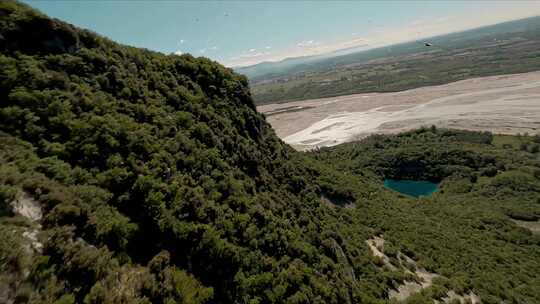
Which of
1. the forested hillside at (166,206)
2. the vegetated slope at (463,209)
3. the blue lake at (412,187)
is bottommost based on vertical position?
the blue lake at (412,187)

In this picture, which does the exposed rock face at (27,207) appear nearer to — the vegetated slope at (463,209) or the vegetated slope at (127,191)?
the vegetated slope at (127,191)

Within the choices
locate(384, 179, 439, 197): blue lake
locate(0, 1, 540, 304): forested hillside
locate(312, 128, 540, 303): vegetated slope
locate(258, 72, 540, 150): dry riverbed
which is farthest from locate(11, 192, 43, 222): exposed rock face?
locate(258, 72, 540, 150): dry riverbed

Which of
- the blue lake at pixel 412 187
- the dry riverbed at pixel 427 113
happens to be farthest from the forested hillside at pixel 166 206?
the dry riverbed at pixel 427 113

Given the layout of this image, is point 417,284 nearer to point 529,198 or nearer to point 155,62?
point 155,62

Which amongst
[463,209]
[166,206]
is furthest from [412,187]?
[166,206]

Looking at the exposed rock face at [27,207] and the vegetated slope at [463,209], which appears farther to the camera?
the vegetated slope at [463,209]

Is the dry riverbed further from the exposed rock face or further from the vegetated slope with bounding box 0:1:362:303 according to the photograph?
the exposed rock face
